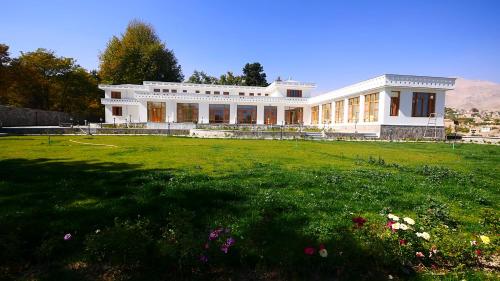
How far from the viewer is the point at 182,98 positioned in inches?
1681

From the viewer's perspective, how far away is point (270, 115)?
156ft

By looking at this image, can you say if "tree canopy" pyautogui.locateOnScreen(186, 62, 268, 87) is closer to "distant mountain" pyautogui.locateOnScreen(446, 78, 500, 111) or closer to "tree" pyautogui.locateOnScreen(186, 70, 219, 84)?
"tree" pyautogui.locateOnScreen(186, 70, 219, 84)

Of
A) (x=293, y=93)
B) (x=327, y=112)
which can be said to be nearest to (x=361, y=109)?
(x=327, y=112)

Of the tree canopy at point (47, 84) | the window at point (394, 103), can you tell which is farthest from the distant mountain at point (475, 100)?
the tree canopy at point (47, 84)

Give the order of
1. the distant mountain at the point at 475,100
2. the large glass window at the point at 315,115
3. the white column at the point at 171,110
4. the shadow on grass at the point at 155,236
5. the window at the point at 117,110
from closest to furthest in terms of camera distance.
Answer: the shadow on grass at the point at 155,236 < the white column at the point at 171,110 < the large glass window at the point at 315,115 < the window at the point at 117,110 < the distant mountain at the point at 475,100

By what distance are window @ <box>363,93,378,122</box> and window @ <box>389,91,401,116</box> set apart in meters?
1.69

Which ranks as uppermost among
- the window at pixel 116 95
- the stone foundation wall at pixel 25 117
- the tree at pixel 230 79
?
the tree at pixel 230 79

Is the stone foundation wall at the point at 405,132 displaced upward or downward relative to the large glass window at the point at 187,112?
downward

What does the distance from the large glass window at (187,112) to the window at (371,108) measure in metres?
23.4

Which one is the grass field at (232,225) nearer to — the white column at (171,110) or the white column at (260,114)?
the white column at (171,110)

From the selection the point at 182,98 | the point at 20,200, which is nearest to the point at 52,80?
the point at 182,98

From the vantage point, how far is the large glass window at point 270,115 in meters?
47.3

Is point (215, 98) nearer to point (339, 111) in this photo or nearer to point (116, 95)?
point (339, 111)

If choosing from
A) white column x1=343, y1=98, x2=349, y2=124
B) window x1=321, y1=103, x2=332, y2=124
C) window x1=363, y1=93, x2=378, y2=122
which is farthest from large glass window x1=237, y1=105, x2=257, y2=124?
window x1=363, y1=93, x2=378, y2=122
